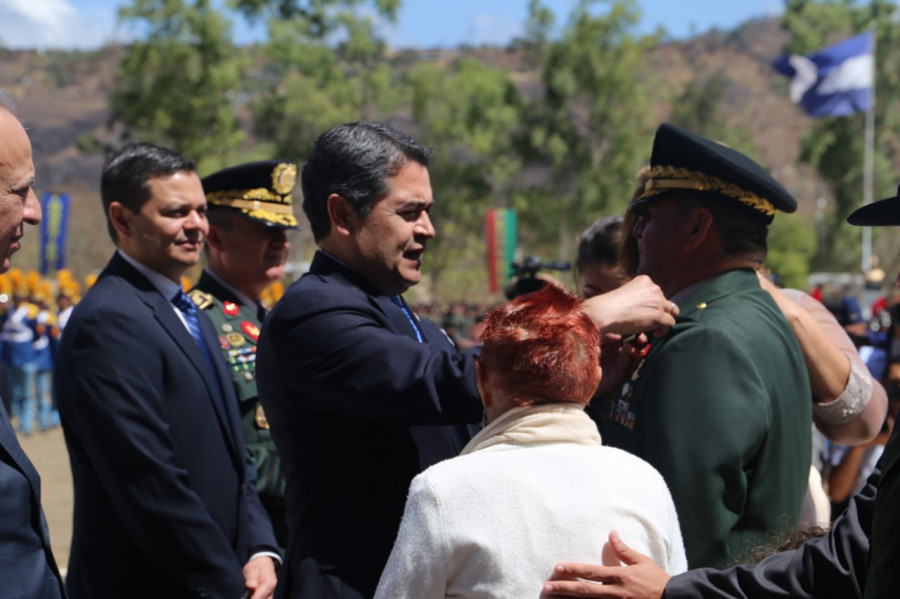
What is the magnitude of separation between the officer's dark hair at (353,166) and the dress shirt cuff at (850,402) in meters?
1.45

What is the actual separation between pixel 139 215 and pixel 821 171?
44.5 metres

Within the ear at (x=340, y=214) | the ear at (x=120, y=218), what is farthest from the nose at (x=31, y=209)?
the ear at (x=120, y=218)

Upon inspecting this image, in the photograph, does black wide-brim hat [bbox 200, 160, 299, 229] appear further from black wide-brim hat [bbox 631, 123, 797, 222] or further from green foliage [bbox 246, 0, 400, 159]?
green foliage [bbox 246, 0, 400, 159]

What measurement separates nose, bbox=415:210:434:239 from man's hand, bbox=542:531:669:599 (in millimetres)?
982

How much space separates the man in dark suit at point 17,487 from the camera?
1.98 m

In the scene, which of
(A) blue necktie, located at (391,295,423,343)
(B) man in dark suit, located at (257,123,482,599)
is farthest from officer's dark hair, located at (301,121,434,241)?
(A) blue necktie, located at (391,295,423,343)

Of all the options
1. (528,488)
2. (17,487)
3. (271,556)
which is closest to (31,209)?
(17,487)

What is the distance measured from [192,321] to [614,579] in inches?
78.8

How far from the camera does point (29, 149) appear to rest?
2.16 metres

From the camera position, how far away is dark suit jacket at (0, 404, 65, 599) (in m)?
1.97

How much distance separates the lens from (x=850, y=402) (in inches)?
123

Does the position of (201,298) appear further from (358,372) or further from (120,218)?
(358,372)

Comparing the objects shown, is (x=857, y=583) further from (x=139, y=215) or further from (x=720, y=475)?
(x=139, y=215)

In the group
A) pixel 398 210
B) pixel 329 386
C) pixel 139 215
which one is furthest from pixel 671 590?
pixel 139 215
